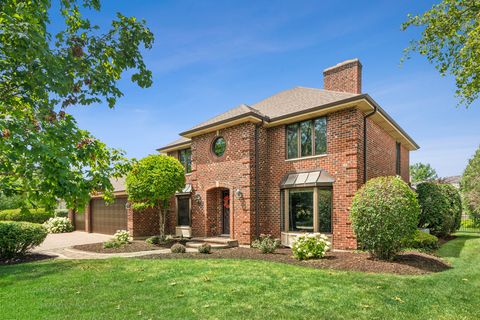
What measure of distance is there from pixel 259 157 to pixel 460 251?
8.30 meters

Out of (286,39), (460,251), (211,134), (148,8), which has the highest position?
(286,39)

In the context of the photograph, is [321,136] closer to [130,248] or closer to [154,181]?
[154,181]

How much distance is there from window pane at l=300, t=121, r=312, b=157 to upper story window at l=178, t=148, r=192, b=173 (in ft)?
25.2

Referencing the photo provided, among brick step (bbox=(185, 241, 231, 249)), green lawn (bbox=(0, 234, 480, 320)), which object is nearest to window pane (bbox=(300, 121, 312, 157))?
brick step (bbox=(185, 241, 231, 249))

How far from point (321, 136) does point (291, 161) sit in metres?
1.66

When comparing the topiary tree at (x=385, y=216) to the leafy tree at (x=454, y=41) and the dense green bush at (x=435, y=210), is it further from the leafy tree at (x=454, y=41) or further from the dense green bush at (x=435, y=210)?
the dense green bush at (x=435, y=210)

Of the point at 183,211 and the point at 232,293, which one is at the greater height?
the point at 183,211

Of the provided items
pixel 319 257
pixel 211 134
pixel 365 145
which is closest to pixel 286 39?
pixel 365 145

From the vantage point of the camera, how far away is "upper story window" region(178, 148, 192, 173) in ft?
58.8

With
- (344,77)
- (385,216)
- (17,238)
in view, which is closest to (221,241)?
(385,216)

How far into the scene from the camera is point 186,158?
1817 centimetres

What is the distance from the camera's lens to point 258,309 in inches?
205

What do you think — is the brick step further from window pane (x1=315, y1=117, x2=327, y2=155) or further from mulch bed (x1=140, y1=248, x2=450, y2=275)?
window pane (x1=315, y1=117, x2=327, y2=155)

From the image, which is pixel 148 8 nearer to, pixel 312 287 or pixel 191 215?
pixel 312 287
